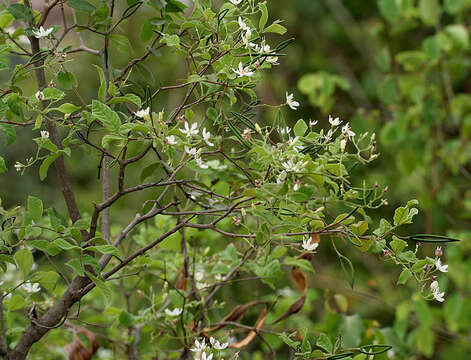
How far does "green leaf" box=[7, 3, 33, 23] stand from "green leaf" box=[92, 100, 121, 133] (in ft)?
0.59

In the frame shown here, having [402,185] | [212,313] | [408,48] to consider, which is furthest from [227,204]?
[408,48]

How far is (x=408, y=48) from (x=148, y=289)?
104 inches

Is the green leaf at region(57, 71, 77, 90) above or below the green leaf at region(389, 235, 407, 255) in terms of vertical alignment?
above

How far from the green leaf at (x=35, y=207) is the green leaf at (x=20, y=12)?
0.73 feet

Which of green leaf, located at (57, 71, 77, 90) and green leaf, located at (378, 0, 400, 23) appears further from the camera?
green leaf, located at (378, 0, 400, 23)

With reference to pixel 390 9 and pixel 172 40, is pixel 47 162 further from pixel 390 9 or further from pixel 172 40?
pixel 390 9

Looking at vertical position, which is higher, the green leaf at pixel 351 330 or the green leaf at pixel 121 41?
the green leaf at pixel 121 41

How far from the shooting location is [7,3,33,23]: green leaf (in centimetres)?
73

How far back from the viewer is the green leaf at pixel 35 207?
2.41ft

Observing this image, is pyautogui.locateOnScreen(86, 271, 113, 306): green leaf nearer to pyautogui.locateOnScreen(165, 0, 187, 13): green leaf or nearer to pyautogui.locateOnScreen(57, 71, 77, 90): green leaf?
pyautogui.locateOnScreen(57, 71, 77, 90): green leaf

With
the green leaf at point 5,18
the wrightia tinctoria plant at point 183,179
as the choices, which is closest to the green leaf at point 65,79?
the wrightia tinctoria plant at point 183,179

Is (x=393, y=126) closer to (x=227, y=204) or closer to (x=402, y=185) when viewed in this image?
(x=402, y=185)

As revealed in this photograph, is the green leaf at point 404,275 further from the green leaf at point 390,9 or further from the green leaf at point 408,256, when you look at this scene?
the green leaf at point 390,9

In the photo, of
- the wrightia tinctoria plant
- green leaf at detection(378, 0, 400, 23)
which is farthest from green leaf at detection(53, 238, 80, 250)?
green leaf at detection(378, 0, 400, 23)
